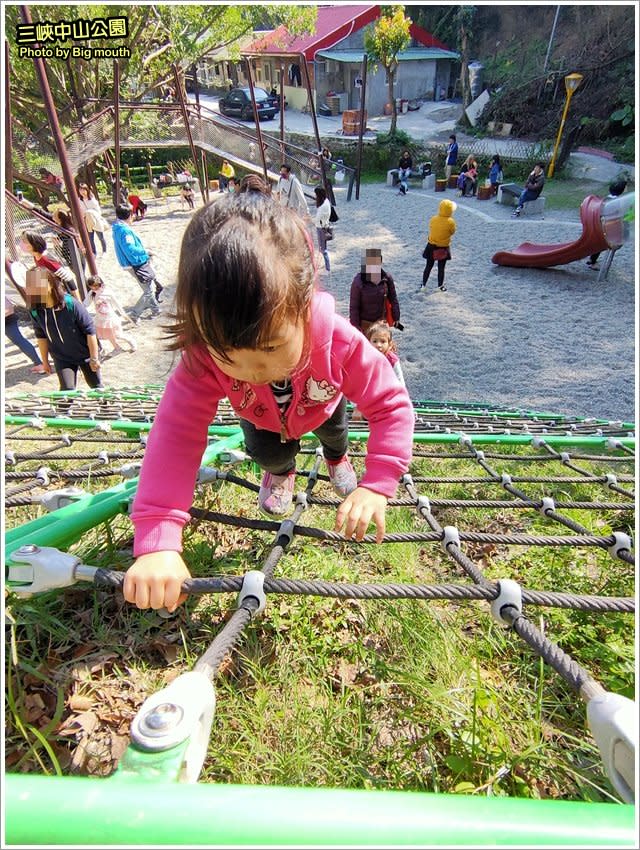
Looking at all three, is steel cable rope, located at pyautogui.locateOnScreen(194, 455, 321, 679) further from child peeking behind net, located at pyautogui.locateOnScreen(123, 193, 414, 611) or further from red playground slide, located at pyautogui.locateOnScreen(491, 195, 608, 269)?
red playground slide, located at pyautogui.locateOnScreen(491, 195, 608, 269)

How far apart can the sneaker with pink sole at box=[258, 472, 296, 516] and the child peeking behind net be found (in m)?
0.27

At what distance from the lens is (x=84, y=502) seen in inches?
54.1

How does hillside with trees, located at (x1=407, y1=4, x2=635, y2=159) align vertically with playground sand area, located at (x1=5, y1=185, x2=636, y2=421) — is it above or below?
above

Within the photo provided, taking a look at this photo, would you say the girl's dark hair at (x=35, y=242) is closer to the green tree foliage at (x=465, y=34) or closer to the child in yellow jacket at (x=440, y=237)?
the child in yellow jacket at (x=440, y=237)

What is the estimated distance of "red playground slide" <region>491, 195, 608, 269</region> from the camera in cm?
766

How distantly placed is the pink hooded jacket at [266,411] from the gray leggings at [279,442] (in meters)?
0.17

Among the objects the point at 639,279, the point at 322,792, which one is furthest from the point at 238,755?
the point at 639,279

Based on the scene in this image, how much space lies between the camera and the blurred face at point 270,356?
0.91 metres

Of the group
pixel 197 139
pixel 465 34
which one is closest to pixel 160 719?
pixel 197 139

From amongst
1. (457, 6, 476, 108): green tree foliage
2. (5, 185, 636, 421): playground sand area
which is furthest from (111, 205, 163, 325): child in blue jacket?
(457, 6, 476, 108): green tree foliage

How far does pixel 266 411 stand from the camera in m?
1.37

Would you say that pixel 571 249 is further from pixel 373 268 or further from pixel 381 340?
pixel 381 340

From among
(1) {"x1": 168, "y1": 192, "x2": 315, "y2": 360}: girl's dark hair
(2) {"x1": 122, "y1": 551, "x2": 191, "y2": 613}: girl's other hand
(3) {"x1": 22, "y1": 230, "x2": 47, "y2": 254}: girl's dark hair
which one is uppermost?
(1) {"x1": 168, "y1": 192, "x2": 315, "y2": 360}: girl's dark hair

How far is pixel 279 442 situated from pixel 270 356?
2.15 feet
